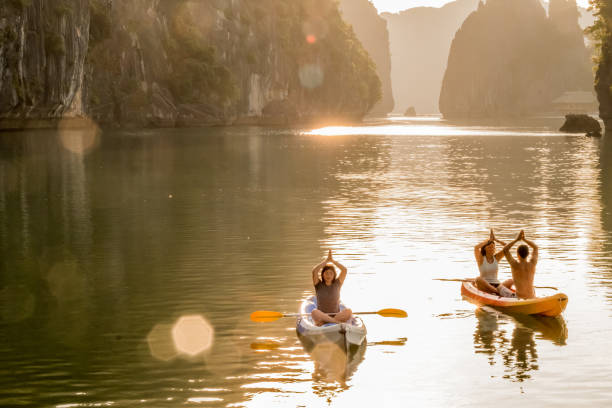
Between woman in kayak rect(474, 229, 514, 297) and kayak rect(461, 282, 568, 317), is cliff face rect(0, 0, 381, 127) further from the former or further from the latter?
kayak rect(461, 282, 568, 317)

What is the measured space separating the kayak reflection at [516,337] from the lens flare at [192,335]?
182 inches

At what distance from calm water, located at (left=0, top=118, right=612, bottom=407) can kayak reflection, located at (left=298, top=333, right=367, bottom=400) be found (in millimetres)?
53

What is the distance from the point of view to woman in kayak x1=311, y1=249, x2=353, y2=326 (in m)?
14.9

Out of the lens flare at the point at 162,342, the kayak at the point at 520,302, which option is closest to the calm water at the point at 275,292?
the lens flare at the point at 162,342

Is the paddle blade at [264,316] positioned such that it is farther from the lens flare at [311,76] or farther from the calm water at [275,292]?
the lens flare at [311,76]

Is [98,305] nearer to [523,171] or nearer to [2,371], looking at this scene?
[2,371]

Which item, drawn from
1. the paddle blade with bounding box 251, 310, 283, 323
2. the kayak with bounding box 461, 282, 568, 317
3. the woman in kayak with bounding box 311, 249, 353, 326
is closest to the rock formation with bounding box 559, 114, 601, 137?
the kayak with bounding box 461, 282, 568, 317

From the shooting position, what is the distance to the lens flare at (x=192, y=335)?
1466cm

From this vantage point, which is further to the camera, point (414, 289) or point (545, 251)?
point (545, 251)

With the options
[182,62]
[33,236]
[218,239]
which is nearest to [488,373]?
[218,239]

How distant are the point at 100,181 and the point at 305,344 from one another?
3089 cm

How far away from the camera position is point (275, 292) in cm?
1892

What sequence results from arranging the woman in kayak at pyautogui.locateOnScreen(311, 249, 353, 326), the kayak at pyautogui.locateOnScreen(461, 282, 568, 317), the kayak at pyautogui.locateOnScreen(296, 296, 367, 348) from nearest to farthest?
the kayak at pyautogui.locateOnScreen(296, 296, 367, 348)
the woman in kayak at pyautogui.locateOnScreen(311, 249, 353, 326)
the kayak at pyautogui.locateOnScreen(461, 282, 568, 317)

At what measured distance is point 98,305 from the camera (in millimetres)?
17797
